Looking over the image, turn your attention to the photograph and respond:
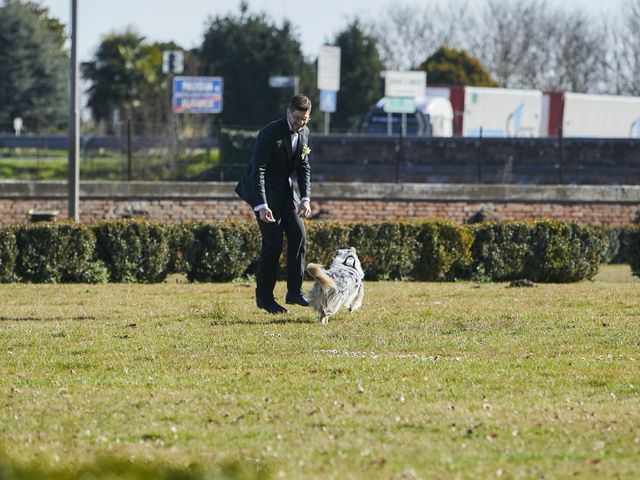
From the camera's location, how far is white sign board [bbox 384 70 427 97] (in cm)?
4012

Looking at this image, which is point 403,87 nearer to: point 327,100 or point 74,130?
point 327,100

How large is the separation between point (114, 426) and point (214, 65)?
51003 mm

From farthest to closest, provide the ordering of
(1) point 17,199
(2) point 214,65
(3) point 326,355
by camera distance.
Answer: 1. (2) point 214,65
2. (1) point 17,199
3. (3) point 326,355

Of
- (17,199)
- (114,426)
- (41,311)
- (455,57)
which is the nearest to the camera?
(114,426)

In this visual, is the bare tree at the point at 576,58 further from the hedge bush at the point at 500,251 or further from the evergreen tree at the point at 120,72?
the hedge bush at the point at 500,251

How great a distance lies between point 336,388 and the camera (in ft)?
25.1

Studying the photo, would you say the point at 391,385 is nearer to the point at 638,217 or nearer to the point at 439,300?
the point at 439,300

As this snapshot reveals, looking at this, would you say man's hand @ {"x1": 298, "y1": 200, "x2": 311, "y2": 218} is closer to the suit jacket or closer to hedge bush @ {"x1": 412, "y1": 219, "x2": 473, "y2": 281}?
the suit jacket

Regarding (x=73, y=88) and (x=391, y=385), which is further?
(x=73, y=88)

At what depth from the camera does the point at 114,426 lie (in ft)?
21.8

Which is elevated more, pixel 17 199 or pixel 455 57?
pixel 455 57

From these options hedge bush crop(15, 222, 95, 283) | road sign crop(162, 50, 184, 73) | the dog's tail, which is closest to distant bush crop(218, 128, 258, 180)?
road sign crop(162, 50, 184, 73)

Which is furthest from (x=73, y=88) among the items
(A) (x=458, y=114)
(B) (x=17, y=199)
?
(A) (x=458, y=114)

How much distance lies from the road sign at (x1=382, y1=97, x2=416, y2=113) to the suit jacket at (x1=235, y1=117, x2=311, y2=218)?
26.5 metres
